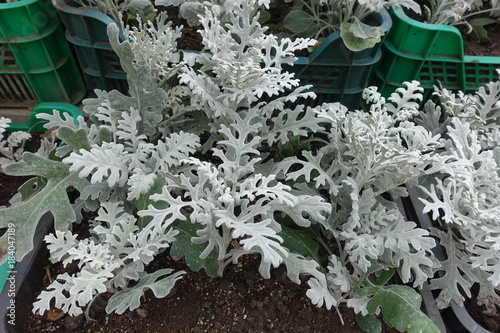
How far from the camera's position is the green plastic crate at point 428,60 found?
4.83ft

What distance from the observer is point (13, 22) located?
58.0 inches

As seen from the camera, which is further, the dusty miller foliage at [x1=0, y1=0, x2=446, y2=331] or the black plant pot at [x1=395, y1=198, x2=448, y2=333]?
the black plant pot at [x1=395, y1=198, x2=448, y2=333]

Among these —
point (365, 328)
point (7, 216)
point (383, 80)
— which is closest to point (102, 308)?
point (7, 216)

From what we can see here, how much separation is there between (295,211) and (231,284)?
38 centimetres

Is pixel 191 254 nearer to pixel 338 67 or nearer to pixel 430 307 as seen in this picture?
pixel 430 307

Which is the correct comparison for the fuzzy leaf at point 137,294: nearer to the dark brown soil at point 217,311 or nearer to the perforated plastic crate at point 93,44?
the dark brown soil at point 217,311

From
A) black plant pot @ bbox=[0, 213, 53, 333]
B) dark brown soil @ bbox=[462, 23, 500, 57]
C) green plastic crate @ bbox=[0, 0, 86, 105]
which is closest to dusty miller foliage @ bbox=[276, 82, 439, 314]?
black plant pot @ bbox=[0, 213, 53, 333]

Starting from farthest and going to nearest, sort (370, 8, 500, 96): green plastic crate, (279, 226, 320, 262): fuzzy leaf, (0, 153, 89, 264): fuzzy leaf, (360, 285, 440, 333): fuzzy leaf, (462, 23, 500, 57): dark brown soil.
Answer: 1. (462, 23, 500, 57): dark brown soil
2. (370, 8, 500, 96): green plastic crate
3. (279, 226, 320, 262): fuzzy leaf
4. (0, 153, 89, 264): fuzzy leaf
5. (360, 285, 440, 333): fuzzy leaf

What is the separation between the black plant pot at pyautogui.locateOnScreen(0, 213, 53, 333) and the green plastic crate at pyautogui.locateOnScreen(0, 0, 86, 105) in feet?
2.42

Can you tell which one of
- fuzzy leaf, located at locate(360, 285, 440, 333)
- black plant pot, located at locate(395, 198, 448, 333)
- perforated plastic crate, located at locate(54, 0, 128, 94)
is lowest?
black plant pot, located at locate(395, 198, 448, 333)

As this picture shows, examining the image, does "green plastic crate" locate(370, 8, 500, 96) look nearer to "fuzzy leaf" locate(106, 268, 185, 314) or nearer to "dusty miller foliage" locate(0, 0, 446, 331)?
"dusty miller foliage" locate(0, 0, 446, 331)

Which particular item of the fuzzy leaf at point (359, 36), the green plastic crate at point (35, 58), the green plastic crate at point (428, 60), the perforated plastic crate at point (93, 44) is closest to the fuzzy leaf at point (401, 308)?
the fuzzy leaf at point (359, 36)

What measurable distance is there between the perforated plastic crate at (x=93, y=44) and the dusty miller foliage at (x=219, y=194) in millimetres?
227

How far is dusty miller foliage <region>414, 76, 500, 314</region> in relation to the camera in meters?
1.04
